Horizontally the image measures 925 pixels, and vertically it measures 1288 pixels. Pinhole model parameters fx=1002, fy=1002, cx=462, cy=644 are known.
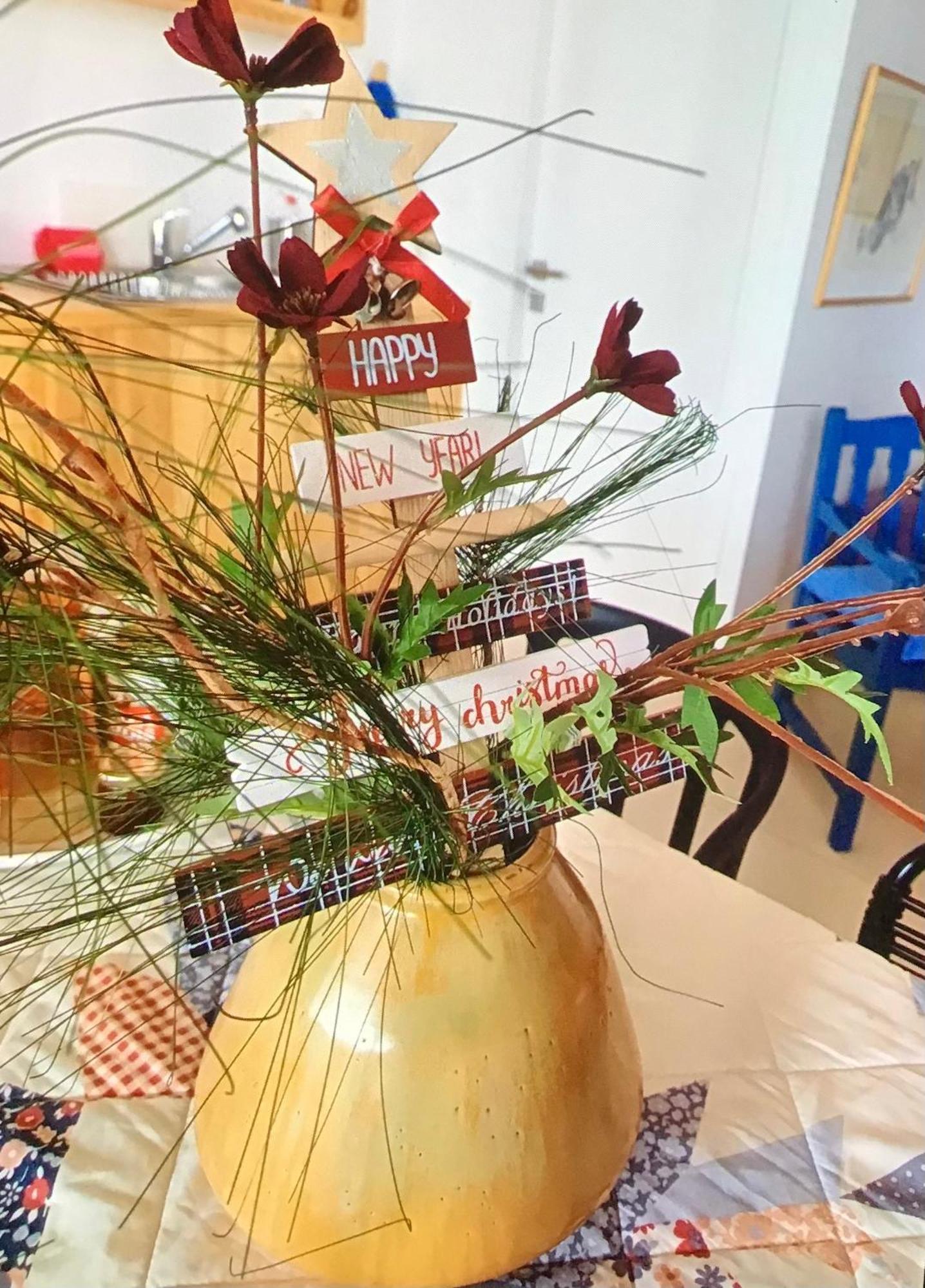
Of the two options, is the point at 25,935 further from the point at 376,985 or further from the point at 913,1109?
the point at 913,1109

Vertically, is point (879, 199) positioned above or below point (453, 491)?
above

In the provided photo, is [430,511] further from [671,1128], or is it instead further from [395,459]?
[671,1128]

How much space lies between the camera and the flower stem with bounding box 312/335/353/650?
31 cm

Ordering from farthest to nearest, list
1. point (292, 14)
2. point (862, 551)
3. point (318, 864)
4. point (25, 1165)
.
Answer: point (862, 551) → point (292, 14) → point (25, 1165) → point (318, 864)

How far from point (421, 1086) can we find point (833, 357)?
8.20 ft

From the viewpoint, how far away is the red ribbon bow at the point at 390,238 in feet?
1.30

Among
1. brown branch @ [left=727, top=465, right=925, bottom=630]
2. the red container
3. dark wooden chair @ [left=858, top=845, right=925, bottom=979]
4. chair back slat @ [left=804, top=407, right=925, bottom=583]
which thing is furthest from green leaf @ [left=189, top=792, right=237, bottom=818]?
chair back slat @ [left=804, top=407, right=925, bottom=583]

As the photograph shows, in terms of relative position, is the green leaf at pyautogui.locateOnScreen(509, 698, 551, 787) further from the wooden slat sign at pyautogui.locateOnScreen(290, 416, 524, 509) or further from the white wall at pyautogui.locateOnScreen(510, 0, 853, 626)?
the white wall at pyautogui.locateOnScreen(510, 0, 853, 626)

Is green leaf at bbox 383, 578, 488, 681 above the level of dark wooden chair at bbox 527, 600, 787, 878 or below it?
above

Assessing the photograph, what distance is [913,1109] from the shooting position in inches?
25.5

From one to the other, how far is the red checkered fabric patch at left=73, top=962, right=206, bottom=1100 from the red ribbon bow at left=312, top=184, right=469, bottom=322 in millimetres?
434

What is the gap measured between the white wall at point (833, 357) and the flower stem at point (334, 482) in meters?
2.22

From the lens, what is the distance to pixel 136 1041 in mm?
642

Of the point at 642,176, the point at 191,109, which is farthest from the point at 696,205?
the point at 191,109
